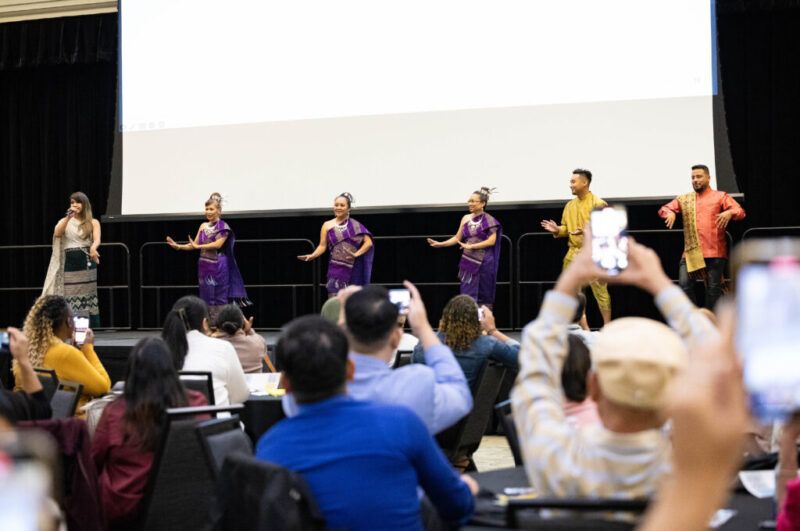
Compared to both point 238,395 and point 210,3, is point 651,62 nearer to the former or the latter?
point 210,3

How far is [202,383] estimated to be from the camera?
3074 mm

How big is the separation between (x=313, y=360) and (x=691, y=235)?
578 cm

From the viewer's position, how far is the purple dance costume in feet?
26.9

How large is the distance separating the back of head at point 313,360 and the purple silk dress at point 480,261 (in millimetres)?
6080

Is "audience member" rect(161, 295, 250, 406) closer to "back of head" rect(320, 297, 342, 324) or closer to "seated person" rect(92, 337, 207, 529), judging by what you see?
"back of head" rect(320, 297, 342, 324)

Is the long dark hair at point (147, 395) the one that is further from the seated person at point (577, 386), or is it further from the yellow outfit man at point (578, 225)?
the yellow outfit man at point (578, 225)

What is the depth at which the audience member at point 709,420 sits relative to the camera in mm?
442

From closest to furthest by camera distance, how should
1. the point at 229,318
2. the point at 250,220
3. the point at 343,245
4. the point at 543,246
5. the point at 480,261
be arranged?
the point at 229,318
the point at 480,261
the point at 343,245
the point at 543,246
the point at 250,220

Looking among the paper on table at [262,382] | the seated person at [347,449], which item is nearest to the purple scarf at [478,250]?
the paper on table at [262,382]

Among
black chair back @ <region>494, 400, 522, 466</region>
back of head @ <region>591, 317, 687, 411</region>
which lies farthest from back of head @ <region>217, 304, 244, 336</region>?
back of head @ <region>591, 317, 687, 411</region>

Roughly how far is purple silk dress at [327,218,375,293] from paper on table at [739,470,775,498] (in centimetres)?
591

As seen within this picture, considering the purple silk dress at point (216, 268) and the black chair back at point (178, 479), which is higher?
the purple silk dress at point (216, 268)

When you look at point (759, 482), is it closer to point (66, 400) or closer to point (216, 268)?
point (66, 400)

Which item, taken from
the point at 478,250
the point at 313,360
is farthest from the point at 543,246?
the point at 313,360
